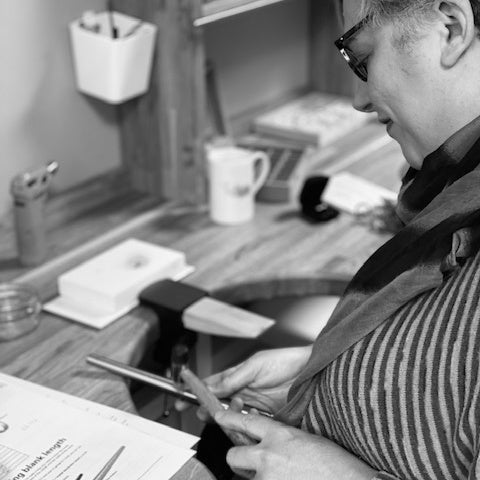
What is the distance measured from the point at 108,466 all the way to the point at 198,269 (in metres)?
0.58

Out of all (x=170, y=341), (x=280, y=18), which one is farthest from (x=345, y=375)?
(x=280, y=18)

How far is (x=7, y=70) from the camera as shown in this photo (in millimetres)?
1643

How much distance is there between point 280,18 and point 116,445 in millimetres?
1561

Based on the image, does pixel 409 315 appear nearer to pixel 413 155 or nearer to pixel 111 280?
pixel 413 155

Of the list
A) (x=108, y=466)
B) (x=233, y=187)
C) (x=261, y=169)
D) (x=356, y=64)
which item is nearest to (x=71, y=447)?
(x=108, y=466)

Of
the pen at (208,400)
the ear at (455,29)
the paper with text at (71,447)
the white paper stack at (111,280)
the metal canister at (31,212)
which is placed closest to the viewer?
the ear at (455,29)

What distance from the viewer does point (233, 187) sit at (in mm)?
1711

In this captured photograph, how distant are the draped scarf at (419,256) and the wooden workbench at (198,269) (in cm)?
22

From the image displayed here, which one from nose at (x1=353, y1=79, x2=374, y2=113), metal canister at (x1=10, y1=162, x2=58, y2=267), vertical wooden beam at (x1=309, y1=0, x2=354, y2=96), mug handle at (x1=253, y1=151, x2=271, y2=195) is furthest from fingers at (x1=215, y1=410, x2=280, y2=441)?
vertical wooden beam at (x1=309, y1=0, x2=354, y2=96)

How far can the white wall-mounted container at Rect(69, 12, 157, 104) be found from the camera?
1.64 meters

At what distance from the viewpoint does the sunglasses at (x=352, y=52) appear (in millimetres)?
1006

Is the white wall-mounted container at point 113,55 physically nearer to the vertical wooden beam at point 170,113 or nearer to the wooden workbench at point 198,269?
the vertical wooden beam at point 170,113

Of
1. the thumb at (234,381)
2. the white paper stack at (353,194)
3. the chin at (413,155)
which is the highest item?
the chin at (413,155)

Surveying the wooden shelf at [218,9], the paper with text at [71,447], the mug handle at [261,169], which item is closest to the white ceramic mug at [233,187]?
the mug handle at [261,169]
